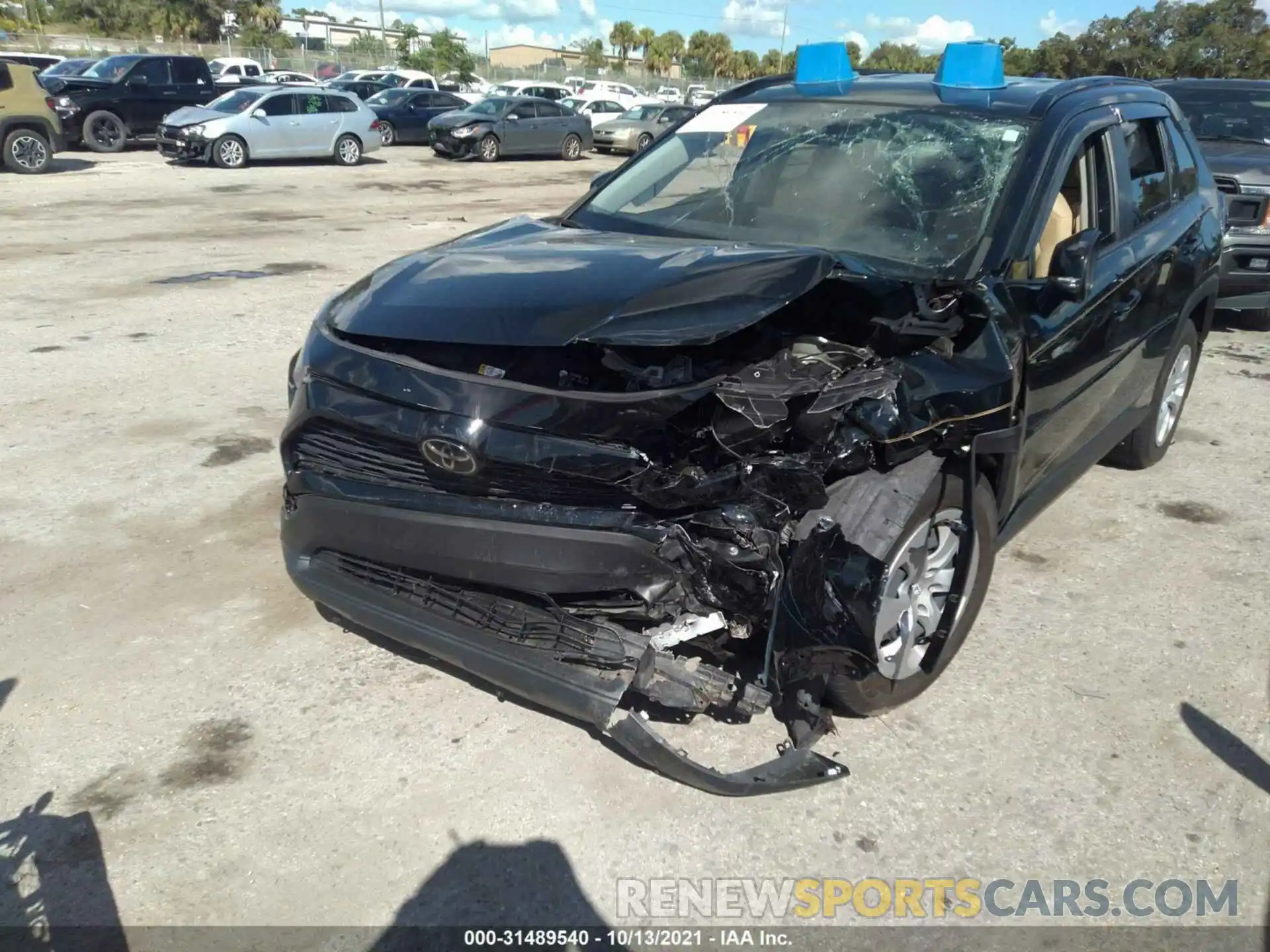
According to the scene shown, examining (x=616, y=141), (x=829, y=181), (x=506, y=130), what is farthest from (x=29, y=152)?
→ (x=829, y=181)

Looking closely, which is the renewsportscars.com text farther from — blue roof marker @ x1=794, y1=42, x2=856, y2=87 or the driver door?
blue roof marker @ x1=794, y1=42, x2=856, y2=87

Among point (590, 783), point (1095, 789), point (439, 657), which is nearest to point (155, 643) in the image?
point (439, 657)

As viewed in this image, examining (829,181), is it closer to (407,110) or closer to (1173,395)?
(1173,395)

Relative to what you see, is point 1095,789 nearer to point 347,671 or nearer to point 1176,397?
point 347,671

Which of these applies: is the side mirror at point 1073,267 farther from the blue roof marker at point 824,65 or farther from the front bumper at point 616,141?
the front bumper at point 616,141

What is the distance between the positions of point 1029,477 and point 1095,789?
1149 millimetres

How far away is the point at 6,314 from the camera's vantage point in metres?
7.79

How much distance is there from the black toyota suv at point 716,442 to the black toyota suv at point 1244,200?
478cm

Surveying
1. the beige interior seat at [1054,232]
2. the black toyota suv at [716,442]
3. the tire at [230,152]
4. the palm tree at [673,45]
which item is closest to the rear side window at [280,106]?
the tire at [230,152]

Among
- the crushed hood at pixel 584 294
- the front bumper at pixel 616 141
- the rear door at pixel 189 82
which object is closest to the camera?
the crushed hood at pixel 584 294

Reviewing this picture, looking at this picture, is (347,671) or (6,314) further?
(6,314)

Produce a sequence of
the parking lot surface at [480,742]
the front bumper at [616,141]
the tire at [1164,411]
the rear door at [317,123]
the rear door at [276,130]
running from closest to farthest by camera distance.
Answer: the parking lot surface at [480,742]
the tire at [1164,411]
the rear door at [276,130]
the rear door at [317,123]
the front bumper at [616,141]

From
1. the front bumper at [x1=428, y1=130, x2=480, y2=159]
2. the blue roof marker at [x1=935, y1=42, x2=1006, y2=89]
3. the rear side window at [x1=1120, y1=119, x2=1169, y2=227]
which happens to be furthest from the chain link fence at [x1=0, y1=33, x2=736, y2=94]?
the blue roof marker at [x1=935, y1=42, x2=1006, y2=89]

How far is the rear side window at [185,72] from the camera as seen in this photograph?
20.5m
